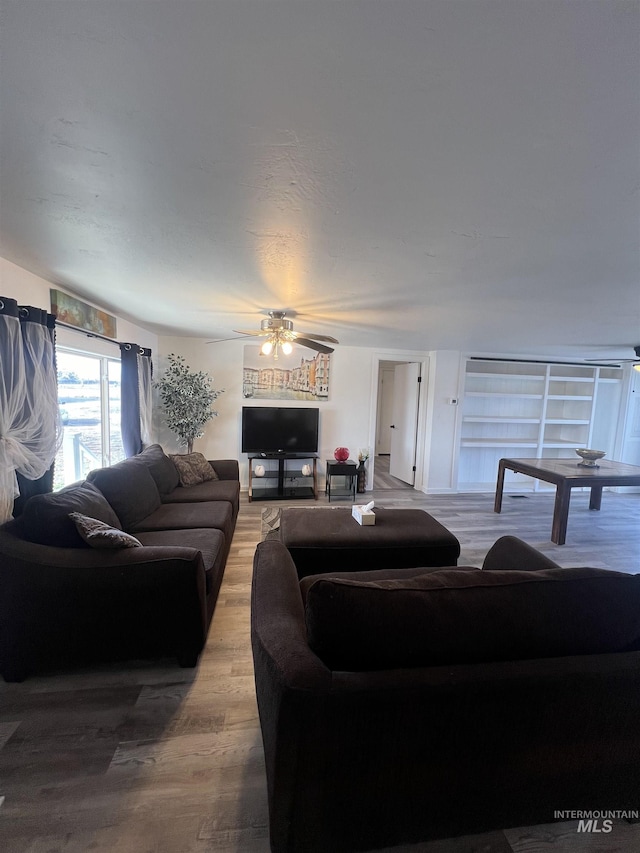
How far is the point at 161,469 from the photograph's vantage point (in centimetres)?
342

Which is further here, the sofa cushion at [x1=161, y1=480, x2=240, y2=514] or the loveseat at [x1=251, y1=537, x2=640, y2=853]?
the sofa cushion at [x1=161, y1=480, x2=240, y2=514]

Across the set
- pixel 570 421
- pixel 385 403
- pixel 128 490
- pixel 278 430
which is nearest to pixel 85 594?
pixel 128 490

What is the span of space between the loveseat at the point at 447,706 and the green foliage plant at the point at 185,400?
13.1 feet

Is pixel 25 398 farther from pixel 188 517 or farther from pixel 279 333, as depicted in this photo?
pixel 279 333

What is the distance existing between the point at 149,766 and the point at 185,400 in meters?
3.86

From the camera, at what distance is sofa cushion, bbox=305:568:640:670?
1.03 m

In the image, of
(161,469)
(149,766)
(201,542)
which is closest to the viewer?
(149,766)

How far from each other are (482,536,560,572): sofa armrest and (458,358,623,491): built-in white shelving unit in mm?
3939

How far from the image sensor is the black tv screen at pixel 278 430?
5.09 m

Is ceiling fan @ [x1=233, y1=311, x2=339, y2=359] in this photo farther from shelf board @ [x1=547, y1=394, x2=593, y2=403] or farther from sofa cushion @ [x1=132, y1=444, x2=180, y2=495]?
shelf board @ [x1=547, y1=394, x2=593, y2=403]

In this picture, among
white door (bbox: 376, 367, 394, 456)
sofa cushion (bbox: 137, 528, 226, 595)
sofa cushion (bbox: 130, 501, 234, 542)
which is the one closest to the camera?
sofa cushion (bbox: 137, 528, 226, 595)

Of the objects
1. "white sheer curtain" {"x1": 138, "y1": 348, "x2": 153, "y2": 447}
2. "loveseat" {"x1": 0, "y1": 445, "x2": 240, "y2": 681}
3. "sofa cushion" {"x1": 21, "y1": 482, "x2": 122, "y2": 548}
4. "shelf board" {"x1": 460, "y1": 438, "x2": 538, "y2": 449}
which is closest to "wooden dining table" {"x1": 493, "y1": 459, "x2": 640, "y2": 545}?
"shelf board" {"x1": 460, "y1": 438, "x2": 538, "y2": 449}

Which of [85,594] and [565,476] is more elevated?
[565,476]

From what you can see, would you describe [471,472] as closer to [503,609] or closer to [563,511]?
[563,511]
